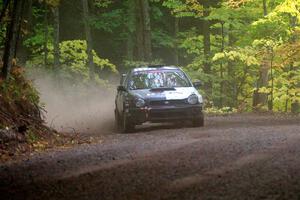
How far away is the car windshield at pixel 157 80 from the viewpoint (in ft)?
55.0

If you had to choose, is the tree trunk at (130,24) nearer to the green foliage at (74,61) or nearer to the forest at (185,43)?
the forest at (185,43)

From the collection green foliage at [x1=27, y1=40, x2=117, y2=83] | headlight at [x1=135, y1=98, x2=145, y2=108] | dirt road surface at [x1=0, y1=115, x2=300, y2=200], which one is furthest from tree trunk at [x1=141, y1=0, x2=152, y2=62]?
dirt road surface at [x1=0, y1=115, x2=300, y2=200]

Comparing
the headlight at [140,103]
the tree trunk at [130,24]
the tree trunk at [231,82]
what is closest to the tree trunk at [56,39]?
the tree trunk at [130,24]

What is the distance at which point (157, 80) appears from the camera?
16.9 m

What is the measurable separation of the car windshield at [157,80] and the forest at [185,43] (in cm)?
345

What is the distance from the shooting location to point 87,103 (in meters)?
30.8

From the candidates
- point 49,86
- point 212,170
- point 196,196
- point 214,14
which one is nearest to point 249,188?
point 196,196

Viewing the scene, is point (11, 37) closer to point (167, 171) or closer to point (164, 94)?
point (164, 94)

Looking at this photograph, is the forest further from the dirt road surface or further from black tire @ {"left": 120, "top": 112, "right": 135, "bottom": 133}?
the dirt road surface

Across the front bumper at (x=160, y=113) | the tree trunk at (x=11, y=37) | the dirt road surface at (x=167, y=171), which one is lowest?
the dirt road surface at (x=167, y=171)

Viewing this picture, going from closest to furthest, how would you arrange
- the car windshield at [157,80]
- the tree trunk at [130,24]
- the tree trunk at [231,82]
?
1. the car windshield at [157,80]
2. the tree trunk at [231,82]
3. the tree trunk at [130,24]

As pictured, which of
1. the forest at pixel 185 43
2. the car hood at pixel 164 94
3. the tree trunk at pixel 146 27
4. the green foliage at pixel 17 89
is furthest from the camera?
the tree trunk at pixel 146 27

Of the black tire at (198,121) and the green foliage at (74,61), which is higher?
the green foliage at (74,61)

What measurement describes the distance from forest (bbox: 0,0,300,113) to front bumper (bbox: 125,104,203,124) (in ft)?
11.3
